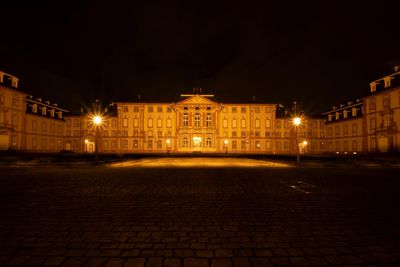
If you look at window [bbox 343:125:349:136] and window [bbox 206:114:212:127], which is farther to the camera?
window [bbox 206:114:212:127]

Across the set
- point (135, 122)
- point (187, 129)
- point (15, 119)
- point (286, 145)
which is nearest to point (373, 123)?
point (286, 145)

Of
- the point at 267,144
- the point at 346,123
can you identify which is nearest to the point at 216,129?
the point at 267,144

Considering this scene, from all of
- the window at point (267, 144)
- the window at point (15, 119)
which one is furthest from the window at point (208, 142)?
the window at point (15, 119)

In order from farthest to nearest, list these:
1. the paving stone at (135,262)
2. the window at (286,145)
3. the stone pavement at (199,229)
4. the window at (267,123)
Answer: the window at (286,145)
the window at (267,123)
the stone pavement at (199,229)
the paving stone at (135,262)

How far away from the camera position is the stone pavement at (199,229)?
11.6 ft

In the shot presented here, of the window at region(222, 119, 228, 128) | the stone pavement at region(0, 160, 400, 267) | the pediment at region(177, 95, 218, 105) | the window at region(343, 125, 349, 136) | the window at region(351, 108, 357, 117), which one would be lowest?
the stone pavement at region(0, 160, 400, 267)

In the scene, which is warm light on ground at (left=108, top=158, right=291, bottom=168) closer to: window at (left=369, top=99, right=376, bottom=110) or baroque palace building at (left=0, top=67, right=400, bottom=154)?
window at (left=369, top=99, right=376, bottom=110)

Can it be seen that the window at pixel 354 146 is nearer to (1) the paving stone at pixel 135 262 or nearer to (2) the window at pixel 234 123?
(2) the window at pixel 234 123

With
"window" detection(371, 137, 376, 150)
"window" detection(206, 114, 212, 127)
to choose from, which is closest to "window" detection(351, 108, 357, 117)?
"window" detection(371, 137, 376, 150)

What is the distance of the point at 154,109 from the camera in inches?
2643

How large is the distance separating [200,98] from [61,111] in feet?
120

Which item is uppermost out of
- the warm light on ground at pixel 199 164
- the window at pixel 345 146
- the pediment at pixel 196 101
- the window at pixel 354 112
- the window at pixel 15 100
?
the pediment at pixel 196 101

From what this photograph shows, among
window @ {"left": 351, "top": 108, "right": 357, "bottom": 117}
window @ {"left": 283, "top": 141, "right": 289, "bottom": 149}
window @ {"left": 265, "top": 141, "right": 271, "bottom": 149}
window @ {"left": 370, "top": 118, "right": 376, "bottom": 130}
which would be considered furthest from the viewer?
window @ {"left": 283, "top": 141, "right": 289, "bottom": 149}

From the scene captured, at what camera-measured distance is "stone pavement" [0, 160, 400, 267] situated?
354 centimetres
